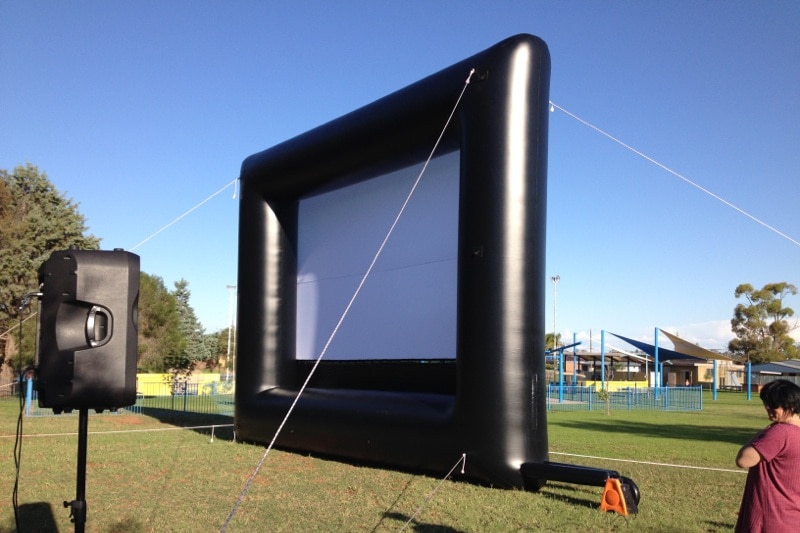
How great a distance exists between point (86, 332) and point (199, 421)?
14994 mm

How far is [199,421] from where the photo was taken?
18.1m

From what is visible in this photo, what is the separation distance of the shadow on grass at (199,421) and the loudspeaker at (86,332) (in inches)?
379

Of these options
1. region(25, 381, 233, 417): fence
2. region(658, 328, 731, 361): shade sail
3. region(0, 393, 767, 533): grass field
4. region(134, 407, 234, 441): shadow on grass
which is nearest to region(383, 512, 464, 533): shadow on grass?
region(0, 393, 767, 533): grass field

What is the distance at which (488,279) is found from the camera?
8.27 metres

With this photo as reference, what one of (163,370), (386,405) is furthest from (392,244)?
(163,370)

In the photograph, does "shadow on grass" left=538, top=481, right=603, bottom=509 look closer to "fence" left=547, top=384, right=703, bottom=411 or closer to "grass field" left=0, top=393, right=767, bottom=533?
"grass field" left=0, top=393, right=767, bottom=533

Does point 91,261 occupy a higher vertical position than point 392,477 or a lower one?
higher

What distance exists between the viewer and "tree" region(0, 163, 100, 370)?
30.8 meters

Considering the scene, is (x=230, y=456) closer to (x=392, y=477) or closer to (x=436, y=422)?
(x=392, y=477)

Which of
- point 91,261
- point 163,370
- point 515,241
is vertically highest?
point 515,241

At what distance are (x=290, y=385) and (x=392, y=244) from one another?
10.7 ft

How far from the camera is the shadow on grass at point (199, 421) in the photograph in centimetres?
1442

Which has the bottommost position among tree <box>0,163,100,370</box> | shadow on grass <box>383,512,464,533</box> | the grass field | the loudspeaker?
the grass field

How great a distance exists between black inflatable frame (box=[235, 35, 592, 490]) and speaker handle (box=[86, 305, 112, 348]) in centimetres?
494
